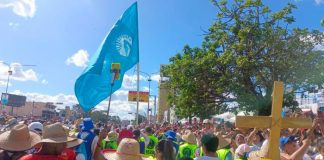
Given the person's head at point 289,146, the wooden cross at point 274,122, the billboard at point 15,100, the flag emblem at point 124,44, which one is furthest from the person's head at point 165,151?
the billboard at point 15,100

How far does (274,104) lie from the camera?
4.30 meters

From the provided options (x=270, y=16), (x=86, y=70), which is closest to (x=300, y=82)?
(x=270, y=16)

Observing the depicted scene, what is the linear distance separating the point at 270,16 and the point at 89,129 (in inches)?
754

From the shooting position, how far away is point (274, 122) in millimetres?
4309

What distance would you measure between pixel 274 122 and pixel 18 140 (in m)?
2.80

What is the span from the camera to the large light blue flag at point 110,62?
10586mm

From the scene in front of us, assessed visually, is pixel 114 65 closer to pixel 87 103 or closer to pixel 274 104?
pixel 87 103

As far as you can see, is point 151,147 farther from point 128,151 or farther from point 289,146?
point 128,151

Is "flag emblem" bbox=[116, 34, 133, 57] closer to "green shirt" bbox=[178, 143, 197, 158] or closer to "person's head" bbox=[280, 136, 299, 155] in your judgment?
"green shirt" bbox=[178, 143, 197, 158]

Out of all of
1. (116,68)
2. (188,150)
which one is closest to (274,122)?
(188,150)

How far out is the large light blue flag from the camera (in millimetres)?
10586

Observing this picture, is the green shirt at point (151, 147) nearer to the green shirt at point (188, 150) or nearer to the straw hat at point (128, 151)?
the green shirt at point (188, 150)

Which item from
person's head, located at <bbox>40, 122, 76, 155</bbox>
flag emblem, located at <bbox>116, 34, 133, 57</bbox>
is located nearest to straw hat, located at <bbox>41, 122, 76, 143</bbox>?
person's head, located at <bbox>40, 122, 76, 155</bbox>

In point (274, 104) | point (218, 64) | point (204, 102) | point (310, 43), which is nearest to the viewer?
point (274, 104)
